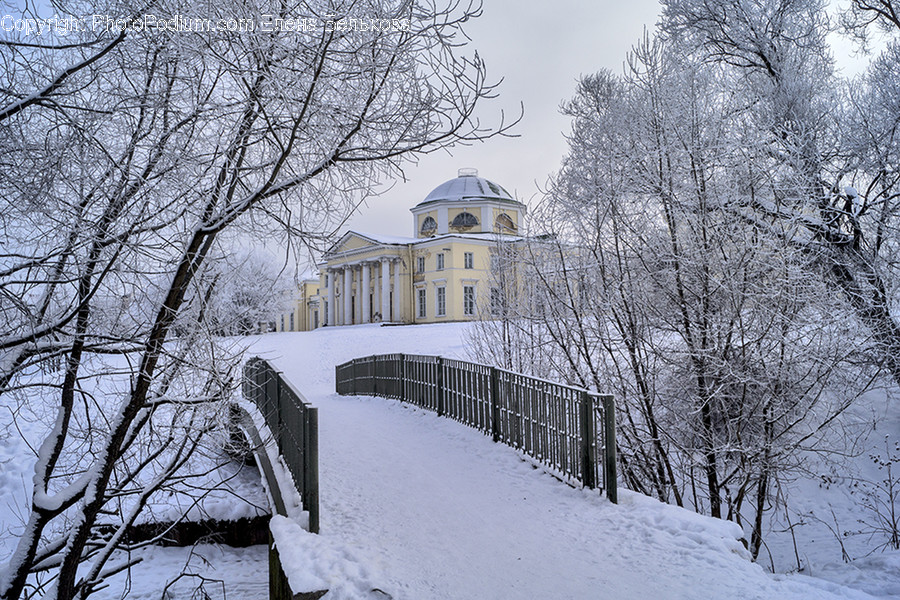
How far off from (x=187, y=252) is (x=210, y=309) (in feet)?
4.38

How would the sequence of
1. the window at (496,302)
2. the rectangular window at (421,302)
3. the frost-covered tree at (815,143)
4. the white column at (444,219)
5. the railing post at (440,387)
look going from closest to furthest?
the frost-covered tree at (815,143)
the railing post at (440,387)
the window at (496,302)
the rectangular window at (421,302)
the white column at (444,219)

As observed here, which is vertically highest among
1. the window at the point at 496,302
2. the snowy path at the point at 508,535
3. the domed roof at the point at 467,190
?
the domed roof at the point at 467,190

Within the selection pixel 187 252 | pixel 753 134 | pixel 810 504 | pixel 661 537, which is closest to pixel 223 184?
pixel 187 252

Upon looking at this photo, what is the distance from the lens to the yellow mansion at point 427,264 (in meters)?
49.2

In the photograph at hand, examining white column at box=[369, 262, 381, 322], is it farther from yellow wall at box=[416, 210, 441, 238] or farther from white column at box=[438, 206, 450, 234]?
white column at box=[438, 206, 450, 234]

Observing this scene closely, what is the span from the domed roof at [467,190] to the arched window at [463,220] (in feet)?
4.79

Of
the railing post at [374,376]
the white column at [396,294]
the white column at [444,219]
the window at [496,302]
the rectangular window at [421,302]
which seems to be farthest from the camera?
the white column at [444,219]

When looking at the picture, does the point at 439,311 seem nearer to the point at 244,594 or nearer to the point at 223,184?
the point at 244,594

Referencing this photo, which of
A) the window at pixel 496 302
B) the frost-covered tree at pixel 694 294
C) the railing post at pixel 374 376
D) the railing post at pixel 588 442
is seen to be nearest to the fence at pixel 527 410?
the railing post at pixel 588 442

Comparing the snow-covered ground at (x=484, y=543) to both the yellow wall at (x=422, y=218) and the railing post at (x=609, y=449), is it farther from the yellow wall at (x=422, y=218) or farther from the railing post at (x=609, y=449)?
the yellow wall at (x=422, y=218)

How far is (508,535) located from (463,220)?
165 ft

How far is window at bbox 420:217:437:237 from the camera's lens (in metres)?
56.6

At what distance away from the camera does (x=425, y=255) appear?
51.6 meters

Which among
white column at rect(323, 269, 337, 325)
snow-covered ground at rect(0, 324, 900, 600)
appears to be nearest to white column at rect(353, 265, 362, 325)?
white column at rect(323, 269, 337, 325)
